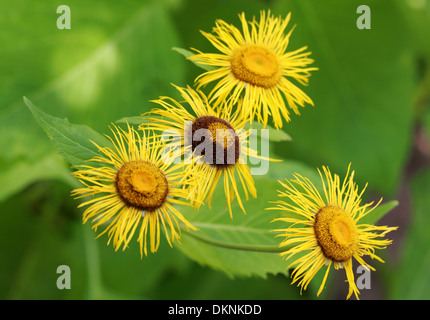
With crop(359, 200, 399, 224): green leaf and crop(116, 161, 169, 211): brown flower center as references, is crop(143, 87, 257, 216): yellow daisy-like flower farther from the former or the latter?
crop(359, 200, 399, 224): green leaf

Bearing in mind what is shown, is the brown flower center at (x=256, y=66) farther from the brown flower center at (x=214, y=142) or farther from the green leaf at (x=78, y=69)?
the green leaf at (x=78, y=69)

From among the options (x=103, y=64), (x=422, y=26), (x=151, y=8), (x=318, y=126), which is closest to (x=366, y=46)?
(x=318, y=126)

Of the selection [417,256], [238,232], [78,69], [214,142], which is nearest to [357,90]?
[417,256]

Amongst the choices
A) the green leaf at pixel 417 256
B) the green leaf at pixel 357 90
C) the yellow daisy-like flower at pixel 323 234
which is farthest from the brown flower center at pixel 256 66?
the green leaf at pixel 417 256

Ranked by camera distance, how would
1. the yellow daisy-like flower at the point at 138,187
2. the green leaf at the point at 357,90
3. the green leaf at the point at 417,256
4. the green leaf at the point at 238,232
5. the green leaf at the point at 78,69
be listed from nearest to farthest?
the yellow daisy-like flower at the point at 138,187
the green leaf at the point at 238,232
the green leaf at the point at 78,69
the green leaf at the point at 357,90
the green leaf at the point at 417,256

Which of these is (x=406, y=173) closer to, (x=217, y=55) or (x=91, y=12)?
(x=91, y=12)

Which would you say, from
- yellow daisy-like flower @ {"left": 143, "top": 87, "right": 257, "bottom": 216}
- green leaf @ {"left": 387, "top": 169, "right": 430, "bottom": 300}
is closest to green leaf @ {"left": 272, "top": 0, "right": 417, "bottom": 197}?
green leaf @ {"left": 387, "top": 169, "right": 430, "bottom": 300}
